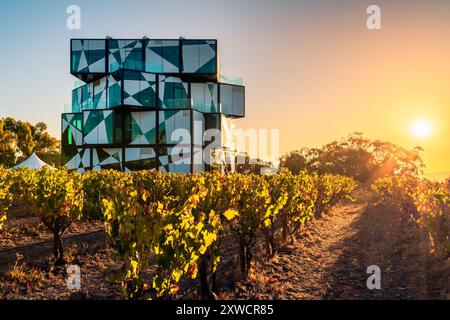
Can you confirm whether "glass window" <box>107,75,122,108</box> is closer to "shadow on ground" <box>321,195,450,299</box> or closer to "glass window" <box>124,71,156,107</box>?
"glass window" <box>124,71,156,107</box>

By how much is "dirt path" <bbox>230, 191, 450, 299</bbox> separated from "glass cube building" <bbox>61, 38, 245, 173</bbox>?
30.6 metres

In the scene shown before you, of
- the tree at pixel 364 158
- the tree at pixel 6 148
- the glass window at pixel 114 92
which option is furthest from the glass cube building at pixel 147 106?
the tree at pixel 364 158

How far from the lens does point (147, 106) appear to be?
43.8 metres

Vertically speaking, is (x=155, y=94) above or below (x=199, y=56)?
below

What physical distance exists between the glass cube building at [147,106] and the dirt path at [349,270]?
100 ft

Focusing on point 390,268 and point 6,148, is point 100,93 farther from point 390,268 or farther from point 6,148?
point 390,268

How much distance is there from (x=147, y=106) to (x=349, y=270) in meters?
37.3

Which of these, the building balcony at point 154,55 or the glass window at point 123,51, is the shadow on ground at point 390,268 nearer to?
the building balcony at point 154,55

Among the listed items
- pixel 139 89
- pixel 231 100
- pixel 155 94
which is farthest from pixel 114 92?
pixel 231 100

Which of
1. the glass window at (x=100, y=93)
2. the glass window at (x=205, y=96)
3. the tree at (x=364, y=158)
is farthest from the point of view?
the tree at (x=364, y=158)

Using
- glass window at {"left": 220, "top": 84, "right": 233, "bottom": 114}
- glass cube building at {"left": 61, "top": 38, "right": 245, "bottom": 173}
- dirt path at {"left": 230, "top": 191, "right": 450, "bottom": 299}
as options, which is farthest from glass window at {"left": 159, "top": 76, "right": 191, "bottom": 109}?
dirt path at {"left": 230, "top": 191, "right": 450, "bottom": 299}

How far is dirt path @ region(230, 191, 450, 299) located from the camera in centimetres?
794

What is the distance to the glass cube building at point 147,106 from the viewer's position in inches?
1700

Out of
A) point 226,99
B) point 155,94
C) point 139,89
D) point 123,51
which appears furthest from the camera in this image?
point 226,99
